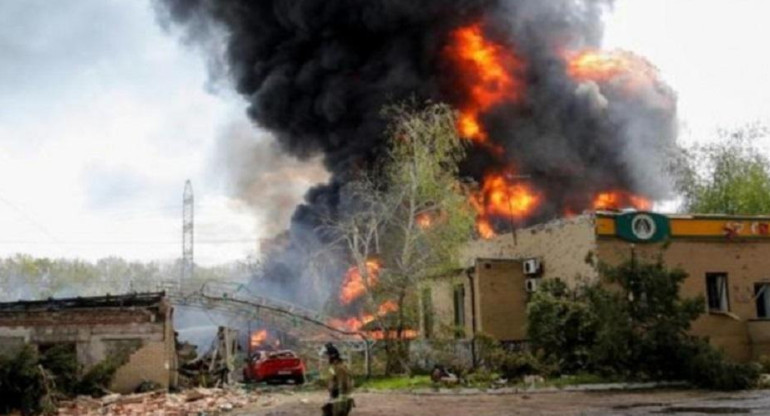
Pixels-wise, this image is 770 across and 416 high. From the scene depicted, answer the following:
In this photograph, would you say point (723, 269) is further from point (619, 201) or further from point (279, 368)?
point (619, 201)

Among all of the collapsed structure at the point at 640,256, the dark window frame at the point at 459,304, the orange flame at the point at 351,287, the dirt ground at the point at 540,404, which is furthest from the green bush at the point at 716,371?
the orange flame at the point at 351,287

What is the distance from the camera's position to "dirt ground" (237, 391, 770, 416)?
16897mm

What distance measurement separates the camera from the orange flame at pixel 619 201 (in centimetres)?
4731

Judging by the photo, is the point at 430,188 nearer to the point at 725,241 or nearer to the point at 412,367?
the point at 412,367

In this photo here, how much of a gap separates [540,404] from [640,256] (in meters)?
11.7

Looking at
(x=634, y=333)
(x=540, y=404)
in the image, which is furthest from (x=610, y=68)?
(x=540, y=404)

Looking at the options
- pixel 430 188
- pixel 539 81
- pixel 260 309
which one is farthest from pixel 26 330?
pixel 539 81

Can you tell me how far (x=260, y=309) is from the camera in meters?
37.0

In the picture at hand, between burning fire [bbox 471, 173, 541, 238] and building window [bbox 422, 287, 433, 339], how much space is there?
12.5m

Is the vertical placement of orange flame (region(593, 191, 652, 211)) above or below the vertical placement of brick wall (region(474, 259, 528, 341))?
above

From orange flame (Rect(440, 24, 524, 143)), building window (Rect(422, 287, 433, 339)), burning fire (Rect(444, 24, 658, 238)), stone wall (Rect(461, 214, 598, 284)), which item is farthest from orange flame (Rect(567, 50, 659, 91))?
building window (Rect(422, 287, 433, 339))

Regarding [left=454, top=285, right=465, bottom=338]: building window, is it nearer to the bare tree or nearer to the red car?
the bare tree

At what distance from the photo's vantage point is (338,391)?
1327 centimetres

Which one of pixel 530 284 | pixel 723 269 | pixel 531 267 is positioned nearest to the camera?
pixel 723 269
